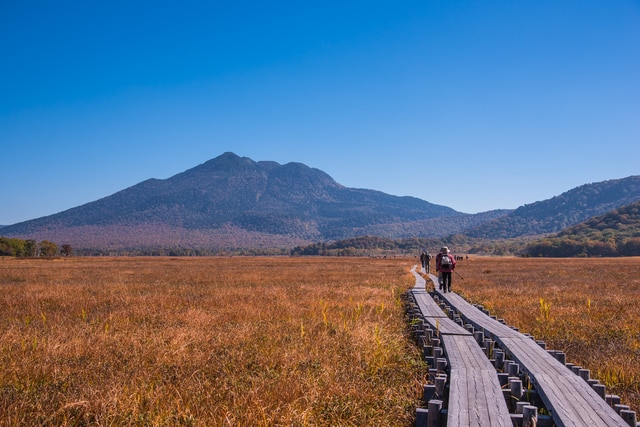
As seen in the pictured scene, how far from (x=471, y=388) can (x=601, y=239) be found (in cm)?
16850

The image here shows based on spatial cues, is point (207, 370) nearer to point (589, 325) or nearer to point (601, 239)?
point (589, 325)

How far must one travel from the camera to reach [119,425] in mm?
5215

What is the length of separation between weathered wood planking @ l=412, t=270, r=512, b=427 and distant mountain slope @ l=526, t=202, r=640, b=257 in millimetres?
130267

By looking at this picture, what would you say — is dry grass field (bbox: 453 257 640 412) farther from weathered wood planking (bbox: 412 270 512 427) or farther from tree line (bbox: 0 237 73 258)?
tree line (bbox: 0 237 73 258)

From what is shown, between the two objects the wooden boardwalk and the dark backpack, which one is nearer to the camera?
the wooden boardwalk

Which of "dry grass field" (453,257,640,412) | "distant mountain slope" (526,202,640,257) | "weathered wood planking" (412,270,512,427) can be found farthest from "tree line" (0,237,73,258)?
"distant mountain slope" (526,202,640,257)

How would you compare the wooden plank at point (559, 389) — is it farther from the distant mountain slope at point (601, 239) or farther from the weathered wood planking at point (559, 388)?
the distant mountain slope at point (601, 239)

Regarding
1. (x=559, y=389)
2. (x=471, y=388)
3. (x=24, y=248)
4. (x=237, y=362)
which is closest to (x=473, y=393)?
(x=471, y=388)

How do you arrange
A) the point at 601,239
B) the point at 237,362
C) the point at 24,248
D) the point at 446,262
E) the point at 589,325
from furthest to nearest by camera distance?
the point at 601,239 → the point at 24,248 → the point at 446,262 → the point at 589,325 → the point at 237,362

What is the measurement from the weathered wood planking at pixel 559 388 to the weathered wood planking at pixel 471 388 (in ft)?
1.51

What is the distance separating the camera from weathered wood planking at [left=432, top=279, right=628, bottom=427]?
4805 mm

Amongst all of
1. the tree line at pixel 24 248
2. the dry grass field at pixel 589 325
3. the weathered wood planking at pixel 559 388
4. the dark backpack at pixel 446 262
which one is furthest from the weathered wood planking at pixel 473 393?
the tree line at pixel 24 248

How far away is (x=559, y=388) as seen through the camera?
5.75m

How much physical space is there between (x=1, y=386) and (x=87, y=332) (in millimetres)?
3672
